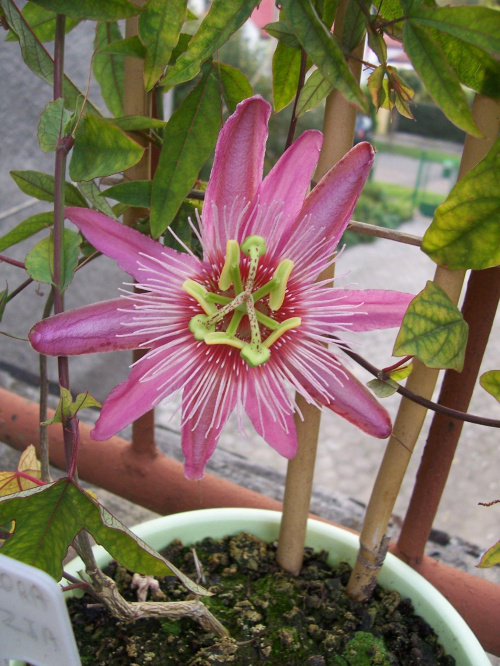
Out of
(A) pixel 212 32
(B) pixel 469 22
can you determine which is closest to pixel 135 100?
(A) pixel 212 32

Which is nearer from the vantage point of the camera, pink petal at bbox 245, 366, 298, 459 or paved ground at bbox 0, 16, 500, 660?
pink petal at bbox 245, 366, 298, 459

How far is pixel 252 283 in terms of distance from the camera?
47 cm

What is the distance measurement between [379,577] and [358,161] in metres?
0.41

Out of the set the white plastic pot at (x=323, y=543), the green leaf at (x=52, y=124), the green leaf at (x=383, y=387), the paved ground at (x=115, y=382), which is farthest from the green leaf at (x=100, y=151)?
the paved ground at (x=115, y=382)

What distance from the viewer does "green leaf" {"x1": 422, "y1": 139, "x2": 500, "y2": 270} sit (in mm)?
406

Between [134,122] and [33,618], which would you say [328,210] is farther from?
[33,618]

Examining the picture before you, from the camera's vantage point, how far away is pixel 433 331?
0.43m

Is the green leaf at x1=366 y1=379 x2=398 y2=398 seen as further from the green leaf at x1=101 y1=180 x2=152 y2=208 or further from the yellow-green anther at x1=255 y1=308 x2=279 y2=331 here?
the green leaf at x1=101 y1=180 x2=152 y2=208

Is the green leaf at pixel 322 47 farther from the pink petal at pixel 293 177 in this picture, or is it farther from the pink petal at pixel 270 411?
the pink petal at pixel 270 411

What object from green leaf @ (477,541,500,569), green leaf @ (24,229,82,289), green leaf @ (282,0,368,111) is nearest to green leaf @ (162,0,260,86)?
green leaf @ (282,0,368,111)

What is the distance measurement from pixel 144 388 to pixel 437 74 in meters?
0.29

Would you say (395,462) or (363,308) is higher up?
(363,308)

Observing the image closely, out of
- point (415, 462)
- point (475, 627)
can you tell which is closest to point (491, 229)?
point (475, 627)

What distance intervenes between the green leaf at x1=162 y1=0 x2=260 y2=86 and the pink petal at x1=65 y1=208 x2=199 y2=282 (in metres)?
0.11
